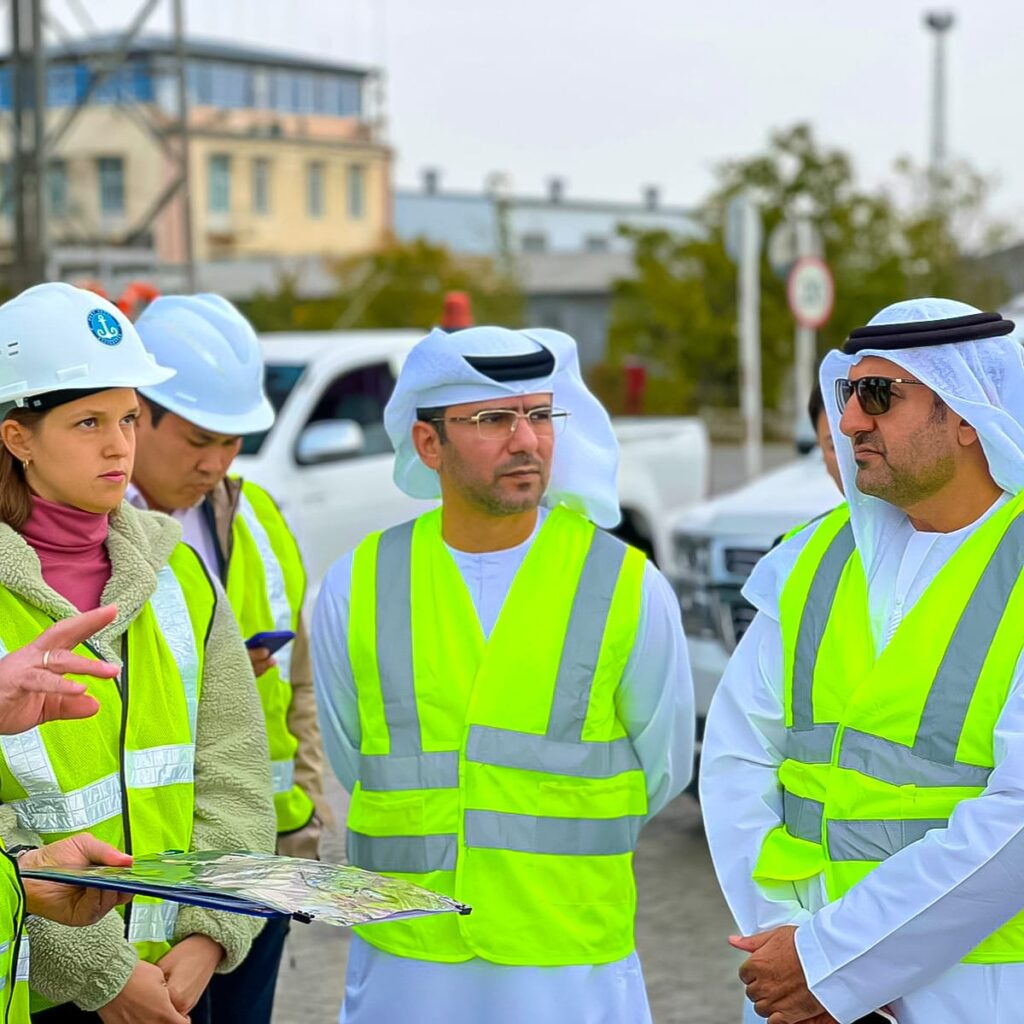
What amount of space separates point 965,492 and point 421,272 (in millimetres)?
28283

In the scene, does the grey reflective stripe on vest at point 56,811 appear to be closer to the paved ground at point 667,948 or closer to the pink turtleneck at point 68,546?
the pink turtleneck at point 68,546

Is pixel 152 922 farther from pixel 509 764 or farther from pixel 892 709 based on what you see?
pixel 892 709

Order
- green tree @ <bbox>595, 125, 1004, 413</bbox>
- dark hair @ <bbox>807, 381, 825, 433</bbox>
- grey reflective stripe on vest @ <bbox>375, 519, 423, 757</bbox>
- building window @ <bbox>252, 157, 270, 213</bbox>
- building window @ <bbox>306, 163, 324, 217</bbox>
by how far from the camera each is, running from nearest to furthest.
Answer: grey reflective stripe on vest @ <bbox>375, 519, 423, 757</bbox>, dark hair @ <bbox>807, 381, 825, 433</bbox>, green tree @ <bbox>595, 125, 1004, 413</bbox>, building window @ <bbox>252, 157, 270, 213</bbox>, building window @ <bbox>306, 163, 324, 217</bbox>

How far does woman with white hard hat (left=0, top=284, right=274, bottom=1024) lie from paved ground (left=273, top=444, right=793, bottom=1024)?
2.09 metres

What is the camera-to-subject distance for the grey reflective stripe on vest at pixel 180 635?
3.09m

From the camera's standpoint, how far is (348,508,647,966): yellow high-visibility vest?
3.40 metres

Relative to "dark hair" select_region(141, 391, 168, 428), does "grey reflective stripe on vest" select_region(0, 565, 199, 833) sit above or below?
below

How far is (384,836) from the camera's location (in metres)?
3.50

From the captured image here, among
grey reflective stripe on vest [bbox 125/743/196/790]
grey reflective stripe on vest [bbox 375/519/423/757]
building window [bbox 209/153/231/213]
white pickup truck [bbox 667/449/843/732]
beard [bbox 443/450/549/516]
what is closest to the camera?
grey reflective stripe on vest [bbox 125/743/196/790]

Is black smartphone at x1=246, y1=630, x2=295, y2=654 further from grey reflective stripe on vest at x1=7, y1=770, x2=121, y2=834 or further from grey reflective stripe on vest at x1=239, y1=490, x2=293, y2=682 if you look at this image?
grey reflective stripe on vest at x1=7, y1=770, x2=121, y2=834

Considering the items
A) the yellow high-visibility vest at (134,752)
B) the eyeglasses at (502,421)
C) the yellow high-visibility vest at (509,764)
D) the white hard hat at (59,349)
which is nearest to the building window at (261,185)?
the eyeglasses at (502,421)

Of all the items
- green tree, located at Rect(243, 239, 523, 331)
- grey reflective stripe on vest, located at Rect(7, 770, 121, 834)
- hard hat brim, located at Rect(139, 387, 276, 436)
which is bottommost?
green tree, located at Rect(243, 239, 523, 331)

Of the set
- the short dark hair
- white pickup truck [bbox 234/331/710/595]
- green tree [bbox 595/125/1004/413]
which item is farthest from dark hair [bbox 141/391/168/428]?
green tree [bbox 595/125/1004/413]

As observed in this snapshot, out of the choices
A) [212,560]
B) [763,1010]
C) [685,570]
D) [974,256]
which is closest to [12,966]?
[763,1010]
